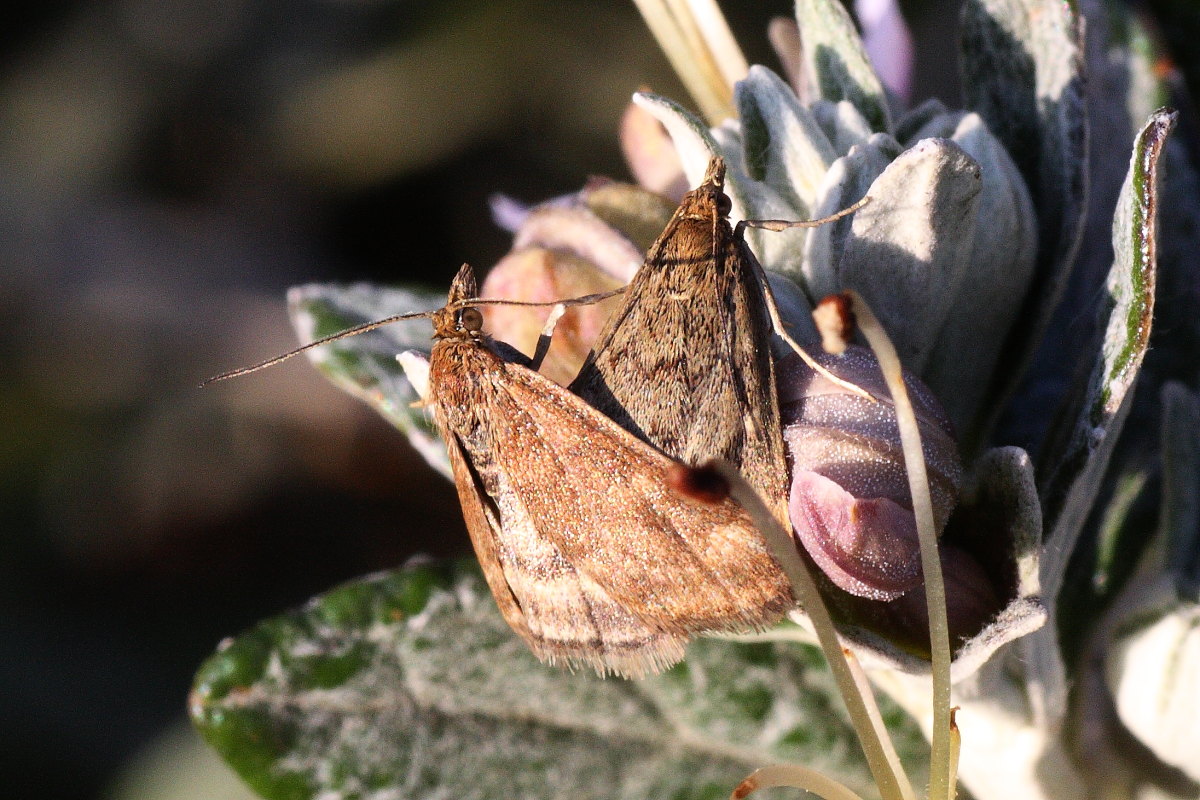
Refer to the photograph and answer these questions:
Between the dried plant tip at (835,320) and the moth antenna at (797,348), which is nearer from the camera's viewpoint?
the dried plant tip at (835,320)

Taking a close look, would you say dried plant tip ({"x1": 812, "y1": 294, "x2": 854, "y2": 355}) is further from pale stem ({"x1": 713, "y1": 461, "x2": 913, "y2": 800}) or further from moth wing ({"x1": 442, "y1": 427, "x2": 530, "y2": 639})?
moth wing ({"x1": 442, "y1": 427, "x2": 530, "y2": 639})

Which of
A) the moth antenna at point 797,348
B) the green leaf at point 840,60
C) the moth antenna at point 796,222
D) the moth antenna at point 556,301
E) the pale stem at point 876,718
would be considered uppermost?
the green leaf at point 840,60

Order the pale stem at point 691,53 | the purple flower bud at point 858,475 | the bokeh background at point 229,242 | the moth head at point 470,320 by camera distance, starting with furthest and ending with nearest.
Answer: the bokeh background at point 229,242 < the pale stem at point 691,53 < the moth head at point 470,320 < the purple flower bud at point 858,475

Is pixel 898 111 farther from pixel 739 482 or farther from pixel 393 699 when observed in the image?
pixel 393 699

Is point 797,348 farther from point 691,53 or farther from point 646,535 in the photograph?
point 691,53

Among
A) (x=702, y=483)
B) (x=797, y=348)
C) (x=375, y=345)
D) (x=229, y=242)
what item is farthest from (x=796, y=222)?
(x=229, y=242)

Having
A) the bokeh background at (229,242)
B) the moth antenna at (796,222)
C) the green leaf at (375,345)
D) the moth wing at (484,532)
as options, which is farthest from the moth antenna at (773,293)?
the bokeh background at (229,242)

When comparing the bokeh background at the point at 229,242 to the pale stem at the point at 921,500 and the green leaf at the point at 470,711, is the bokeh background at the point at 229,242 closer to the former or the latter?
the green leaf at the point at 470,711

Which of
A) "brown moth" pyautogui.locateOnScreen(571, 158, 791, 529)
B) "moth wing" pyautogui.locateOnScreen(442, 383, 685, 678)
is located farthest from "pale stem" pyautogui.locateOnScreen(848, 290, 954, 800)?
"moth wing" pyautogui.locateOnScreen(442, 383, 685, 678)
